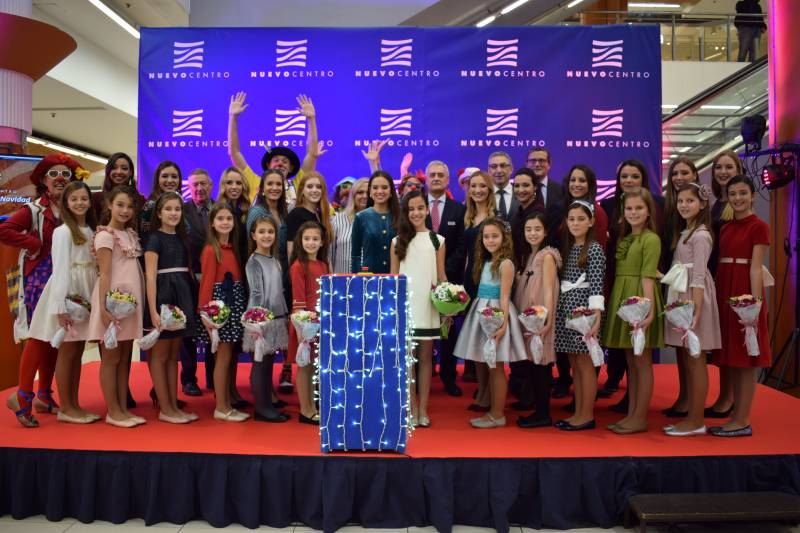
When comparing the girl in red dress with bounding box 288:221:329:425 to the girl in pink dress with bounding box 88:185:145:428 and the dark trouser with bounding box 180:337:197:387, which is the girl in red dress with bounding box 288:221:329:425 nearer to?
the girl in pink dress with bounding box 88:185:145:428

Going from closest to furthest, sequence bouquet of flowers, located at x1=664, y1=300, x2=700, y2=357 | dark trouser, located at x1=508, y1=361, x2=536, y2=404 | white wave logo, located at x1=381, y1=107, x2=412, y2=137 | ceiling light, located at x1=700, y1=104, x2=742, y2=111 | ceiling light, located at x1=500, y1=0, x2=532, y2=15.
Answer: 1. bouquet of flowers, located at x1=664, y1=300, x2=700, y2=357
2. dark trouser, located at x1=508, y1=361, x2=536, y2=404
3. white wave logo, located at x1=381, y1=107, x2=412, y2=137
4. ceiling light, located at x1=700, y1=104, x2=742, y2=111
5. ceiling light, located at x1=500, y1=0, x2=532, y2=15

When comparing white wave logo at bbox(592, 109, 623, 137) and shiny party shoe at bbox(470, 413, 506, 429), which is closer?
shiny party shoe at bbox(470, 413, 506, 429)

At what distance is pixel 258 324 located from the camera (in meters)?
4.10

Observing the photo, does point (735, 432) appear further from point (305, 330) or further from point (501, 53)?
point (501, 53)

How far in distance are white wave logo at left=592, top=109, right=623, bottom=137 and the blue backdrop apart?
10 millimetres

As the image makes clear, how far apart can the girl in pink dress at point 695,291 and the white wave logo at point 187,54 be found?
5.10 m

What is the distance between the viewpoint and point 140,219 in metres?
4.57

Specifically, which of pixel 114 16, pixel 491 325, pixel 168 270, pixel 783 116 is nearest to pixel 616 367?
pixel 491 325

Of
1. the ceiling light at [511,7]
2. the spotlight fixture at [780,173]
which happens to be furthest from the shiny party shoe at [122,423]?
the ceiling light at [511,7]

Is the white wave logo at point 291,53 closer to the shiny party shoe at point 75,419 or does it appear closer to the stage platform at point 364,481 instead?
the shiny party shoe at point 75,419

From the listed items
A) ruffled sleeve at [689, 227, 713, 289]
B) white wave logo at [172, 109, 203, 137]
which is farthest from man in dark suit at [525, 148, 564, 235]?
white wave logo at [172, 109, 203, 137]

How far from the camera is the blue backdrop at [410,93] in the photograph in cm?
701

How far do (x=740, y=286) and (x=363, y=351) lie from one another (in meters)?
2.42

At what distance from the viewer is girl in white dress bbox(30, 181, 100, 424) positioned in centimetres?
A: 420
